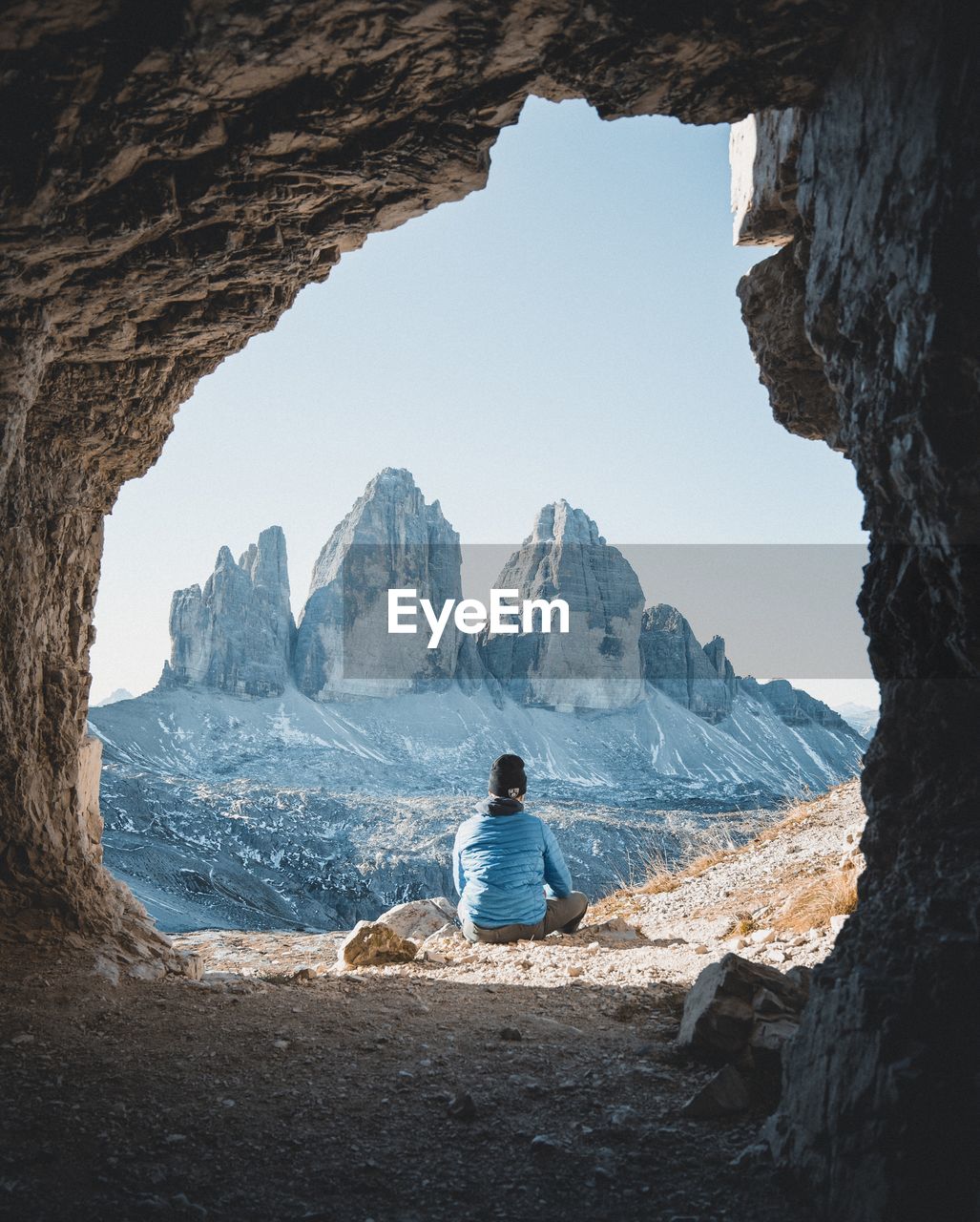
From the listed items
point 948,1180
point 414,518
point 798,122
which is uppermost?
point 414,518

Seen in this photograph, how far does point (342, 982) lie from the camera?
17.9 feet

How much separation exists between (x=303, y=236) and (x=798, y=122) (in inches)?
89.3

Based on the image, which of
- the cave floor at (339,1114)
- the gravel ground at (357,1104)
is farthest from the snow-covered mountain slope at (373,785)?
the cave floor at (339,1114)

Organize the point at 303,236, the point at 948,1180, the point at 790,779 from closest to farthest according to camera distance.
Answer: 1. the point at 948,1180
2. the point at 303,236
3. the point at 790,779

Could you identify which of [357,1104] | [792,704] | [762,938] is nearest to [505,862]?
[762,938]

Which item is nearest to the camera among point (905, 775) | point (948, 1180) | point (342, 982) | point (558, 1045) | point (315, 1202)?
point (948, 1180)

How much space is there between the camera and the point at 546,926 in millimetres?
7441

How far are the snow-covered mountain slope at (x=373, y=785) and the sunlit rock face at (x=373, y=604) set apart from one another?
355cm

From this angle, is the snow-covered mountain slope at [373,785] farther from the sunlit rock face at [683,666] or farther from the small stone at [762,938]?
the small stone at [762,938]

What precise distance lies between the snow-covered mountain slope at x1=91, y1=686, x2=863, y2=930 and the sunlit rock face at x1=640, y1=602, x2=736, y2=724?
2.60 metres

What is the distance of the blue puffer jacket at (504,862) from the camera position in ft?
23.1

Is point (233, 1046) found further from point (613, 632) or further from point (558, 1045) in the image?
point (613, 632)

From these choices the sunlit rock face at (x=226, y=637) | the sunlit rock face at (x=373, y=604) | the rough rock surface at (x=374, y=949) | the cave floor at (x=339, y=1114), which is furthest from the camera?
the sunlit rock face at (x=373, y=604)

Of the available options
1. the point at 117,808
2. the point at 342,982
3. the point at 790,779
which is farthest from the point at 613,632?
the point at 342,982
